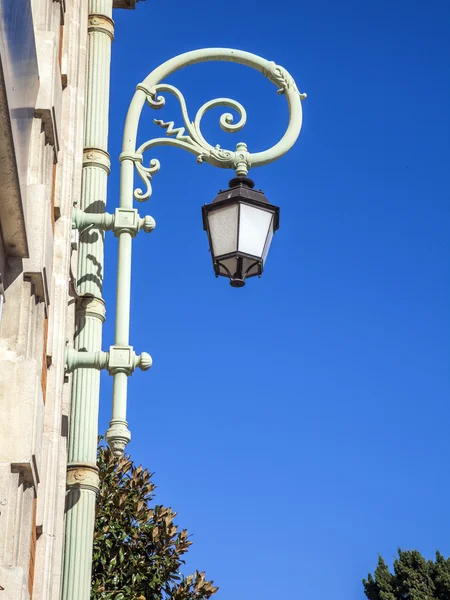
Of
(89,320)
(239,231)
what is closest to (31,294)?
(89,320)

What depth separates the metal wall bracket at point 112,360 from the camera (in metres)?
7.67

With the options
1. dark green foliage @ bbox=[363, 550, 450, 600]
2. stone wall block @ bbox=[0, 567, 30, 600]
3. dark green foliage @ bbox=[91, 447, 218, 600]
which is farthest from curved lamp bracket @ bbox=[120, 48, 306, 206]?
dark green foliage @ bbox=[363, 550, 450, 600]

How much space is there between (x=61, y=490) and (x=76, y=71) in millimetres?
3323

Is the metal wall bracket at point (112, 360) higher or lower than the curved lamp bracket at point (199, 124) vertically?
lower

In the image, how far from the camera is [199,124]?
896 centimetres

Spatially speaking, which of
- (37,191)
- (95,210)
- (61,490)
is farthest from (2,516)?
(95,210)

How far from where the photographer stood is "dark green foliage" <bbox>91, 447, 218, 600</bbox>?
17.6 m

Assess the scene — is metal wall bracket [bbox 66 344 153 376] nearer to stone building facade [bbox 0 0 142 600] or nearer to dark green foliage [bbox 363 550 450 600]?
stone building facade [bbox 0 0 142 600]

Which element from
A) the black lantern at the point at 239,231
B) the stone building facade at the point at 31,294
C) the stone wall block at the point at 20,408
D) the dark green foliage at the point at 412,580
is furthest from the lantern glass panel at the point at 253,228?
the dark green foliage at the point at 412,580

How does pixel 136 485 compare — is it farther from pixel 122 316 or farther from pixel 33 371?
pixel 33 371

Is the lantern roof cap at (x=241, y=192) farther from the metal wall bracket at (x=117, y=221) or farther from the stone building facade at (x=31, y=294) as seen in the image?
the stone building facade at (x=31, y=294)

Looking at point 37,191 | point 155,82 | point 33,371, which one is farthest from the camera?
point 155,82

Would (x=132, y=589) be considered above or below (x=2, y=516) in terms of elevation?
above

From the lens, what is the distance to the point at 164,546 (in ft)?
59.3
